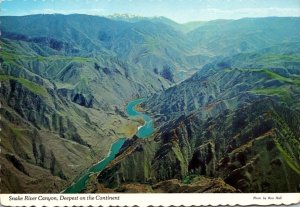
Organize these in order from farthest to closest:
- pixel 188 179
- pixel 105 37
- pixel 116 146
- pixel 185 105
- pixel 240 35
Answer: pixel 105 37
pixel 116 146
pixel 240 35
pixel 185 105
pixel 188 179

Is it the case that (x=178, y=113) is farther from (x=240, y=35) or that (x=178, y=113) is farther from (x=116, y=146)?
(x=240, y=35)

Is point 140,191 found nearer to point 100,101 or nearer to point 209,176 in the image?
point 209,176

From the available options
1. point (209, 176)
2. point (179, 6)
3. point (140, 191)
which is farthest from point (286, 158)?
point (179, 6)

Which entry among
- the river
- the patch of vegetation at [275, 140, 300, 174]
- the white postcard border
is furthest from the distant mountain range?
the white postcard border

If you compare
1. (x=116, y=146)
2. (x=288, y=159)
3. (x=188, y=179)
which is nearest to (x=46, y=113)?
(x=116, y=146)

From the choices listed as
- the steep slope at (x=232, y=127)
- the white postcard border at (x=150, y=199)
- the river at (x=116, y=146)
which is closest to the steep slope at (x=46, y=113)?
the river at (x=116, y=146)

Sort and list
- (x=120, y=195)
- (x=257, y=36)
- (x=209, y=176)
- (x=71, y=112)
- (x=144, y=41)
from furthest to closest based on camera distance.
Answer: (x=71, y=112) < (x=144, y=41) < (x=257, y=36) < (x=209, y=176) < (x=120, y=195)
